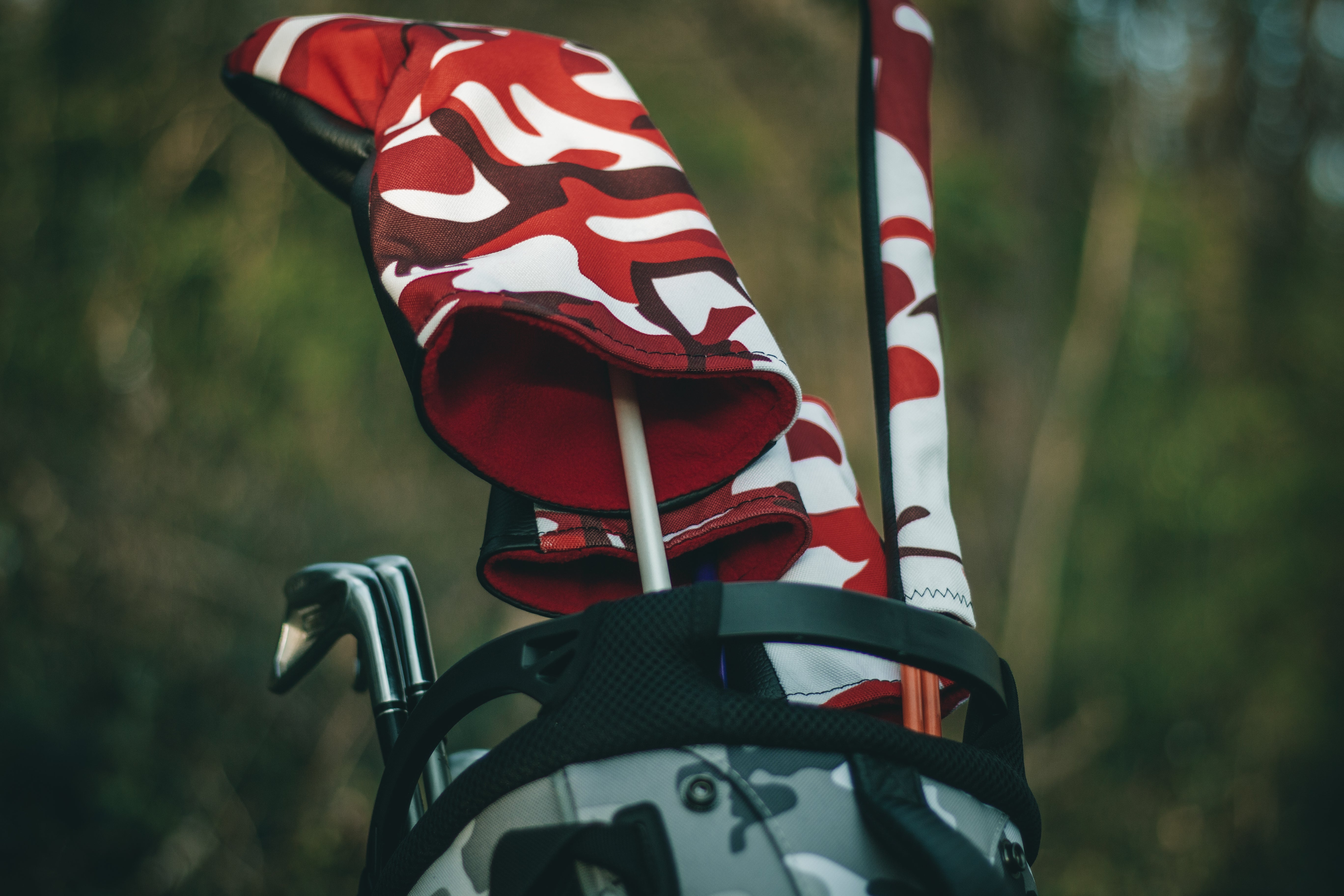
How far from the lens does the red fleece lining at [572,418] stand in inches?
18.6

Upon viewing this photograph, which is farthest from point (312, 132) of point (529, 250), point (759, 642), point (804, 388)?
point (804, 388)

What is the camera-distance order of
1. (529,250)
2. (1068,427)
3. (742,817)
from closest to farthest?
(742,817), (529,250), (1068,427)

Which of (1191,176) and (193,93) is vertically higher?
(193,93)

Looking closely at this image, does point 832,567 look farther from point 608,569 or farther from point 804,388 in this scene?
point 804,388

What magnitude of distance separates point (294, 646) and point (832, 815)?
485 millimetres

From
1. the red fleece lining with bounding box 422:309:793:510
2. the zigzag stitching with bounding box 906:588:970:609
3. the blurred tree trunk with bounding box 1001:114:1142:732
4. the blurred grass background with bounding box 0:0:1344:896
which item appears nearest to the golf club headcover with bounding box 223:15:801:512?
the red fleece lining with bounding box 422:309:793:510

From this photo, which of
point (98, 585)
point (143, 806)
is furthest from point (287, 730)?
point (98, 585)

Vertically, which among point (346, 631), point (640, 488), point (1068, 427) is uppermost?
point (640, 488)

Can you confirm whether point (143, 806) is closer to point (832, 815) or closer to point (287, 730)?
point (287, 730)

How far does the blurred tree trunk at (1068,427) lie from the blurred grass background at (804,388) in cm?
1

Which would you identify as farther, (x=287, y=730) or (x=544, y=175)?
(x=287, y=730)

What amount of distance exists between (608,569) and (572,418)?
0.10 m

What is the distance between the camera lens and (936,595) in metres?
0.46

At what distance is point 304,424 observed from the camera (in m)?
2.15
